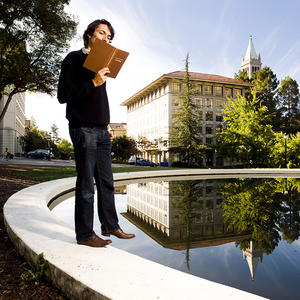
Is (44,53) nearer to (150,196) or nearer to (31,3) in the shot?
(31,3)

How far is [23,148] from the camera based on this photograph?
62875 mm

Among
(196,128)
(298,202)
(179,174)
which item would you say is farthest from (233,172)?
(196,128)

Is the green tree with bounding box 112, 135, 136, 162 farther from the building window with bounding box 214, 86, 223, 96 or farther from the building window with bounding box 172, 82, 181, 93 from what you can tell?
the building window with bounding box 214, 86, 223, 96

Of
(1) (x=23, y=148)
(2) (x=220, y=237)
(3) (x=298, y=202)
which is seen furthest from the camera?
(1) (x=23, y=148)

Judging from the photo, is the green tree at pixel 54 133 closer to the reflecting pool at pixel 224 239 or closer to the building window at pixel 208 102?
the building window at pixel 208 102

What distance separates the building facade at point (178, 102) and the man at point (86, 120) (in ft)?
141

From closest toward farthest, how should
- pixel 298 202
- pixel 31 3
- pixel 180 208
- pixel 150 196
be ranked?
pixel 180 208 → pixel 298 202 → pixel 150 196 → pixel 31 3

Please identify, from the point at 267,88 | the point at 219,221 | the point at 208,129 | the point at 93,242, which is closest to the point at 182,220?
the point at 219,221

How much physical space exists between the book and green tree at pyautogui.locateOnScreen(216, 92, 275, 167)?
25712mm

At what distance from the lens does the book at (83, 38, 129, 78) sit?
234 centimetres

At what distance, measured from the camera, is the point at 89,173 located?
8.36 ft

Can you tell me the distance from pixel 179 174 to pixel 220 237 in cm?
1049

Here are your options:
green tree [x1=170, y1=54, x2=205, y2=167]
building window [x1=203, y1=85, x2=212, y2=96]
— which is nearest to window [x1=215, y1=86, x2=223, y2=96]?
building window [x1=203, y1=85, x2=212, y2=96]

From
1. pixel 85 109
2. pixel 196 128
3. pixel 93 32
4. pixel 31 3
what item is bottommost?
pixel 85 109
